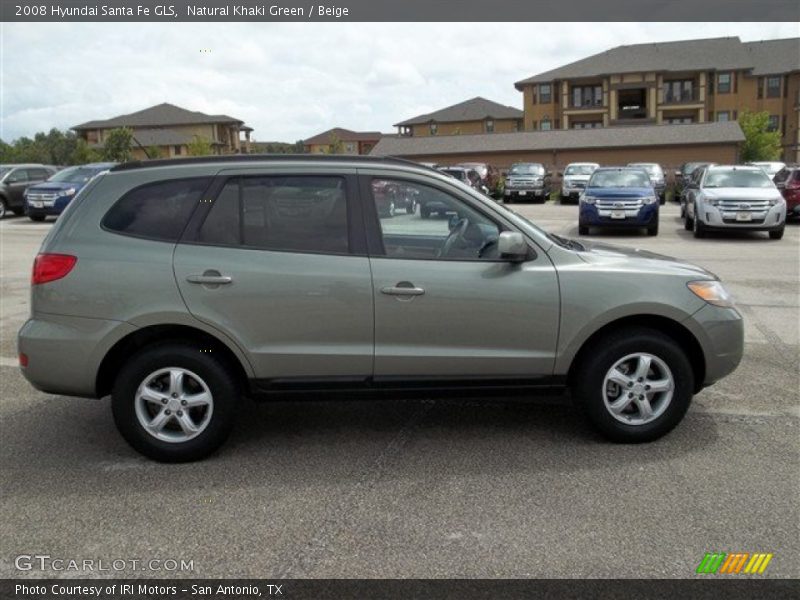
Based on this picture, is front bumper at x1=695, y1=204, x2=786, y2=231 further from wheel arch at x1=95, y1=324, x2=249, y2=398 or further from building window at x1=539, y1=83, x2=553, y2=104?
building window at x1=539, y1=83, x2=553, y2=104

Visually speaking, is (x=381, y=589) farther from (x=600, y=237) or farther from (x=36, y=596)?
(x=600, y=237)

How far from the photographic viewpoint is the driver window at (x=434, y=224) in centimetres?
457

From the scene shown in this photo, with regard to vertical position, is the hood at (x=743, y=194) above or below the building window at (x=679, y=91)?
below

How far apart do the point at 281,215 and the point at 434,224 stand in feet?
3.06

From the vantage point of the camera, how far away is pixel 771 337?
7473 millimetres

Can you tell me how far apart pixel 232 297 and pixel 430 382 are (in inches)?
50.1

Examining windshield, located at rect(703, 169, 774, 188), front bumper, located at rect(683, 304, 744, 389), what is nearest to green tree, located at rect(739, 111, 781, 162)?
windshield, located at rect(703, 169, 774, 188)

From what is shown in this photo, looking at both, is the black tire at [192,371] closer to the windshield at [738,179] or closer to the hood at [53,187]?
the windshield at [738,179]

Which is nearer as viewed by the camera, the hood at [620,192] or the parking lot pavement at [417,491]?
the parking lot pavement at [417,491]

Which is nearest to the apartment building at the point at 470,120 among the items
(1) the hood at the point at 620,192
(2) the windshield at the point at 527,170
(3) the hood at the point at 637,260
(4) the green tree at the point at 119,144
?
(4) the green tree at the point at 119,144

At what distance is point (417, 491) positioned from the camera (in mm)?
4082

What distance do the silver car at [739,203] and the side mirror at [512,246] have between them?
1348cm

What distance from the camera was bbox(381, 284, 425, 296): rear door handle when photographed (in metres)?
4.39

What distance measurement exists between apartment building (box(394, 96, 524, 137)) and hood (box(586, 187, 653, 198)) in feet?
204
